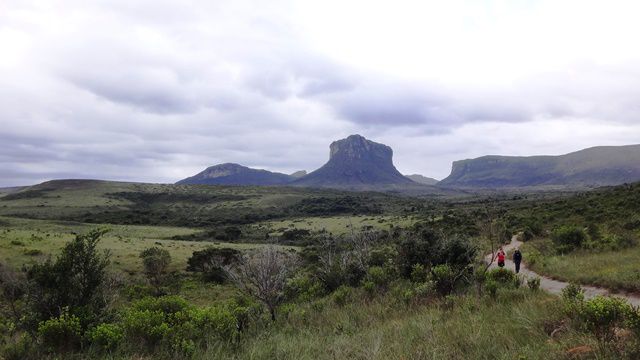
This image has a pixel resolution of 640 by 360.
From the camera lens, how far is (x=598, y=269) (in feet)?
50.8

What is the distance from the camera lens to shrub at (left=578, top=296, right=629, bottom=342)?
4.70m

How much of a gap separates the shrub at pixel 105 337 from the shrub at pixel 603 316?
21.6 ft

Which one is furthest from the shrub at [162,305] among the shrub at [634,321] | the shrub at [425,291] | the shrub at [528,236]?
the shrub at [528,236]

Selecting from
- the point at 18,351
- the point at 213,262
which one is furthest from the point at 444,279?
the point at 213,262

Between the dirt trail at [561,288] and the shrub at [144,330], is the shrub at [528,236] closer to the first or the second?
the dirt trail at [561,288]

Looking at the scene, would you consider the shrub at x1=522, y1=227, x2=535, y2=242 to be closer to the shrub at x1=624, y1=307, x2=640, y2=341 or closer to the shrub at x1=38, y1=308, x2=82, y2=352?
the shrub at x1=624, y1=307, x2=640, y2=341

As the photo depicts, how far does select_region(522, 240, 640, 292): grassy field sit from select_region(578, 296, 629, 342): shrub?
9000mm

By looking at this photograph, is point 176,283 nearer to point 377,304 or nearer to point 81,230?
point 377,304

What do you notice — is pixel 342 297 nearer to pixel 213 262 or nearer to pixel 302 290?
pixel 302 290

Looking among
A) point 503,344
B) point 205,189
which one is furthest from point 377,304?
point 205,189

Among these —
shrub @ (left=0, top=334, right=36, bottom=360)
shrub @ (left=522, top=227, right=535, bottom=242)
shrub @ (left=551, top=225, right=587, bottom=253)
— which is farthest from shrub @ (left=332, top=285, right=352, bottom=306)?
shrub @ (left=522, top=227, right=535, bottom=242)

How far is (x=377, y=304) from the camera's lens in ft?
36.8

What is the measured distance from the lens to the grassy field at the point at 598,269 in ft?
41.7

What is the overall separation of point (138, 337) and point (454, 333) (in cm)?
512
